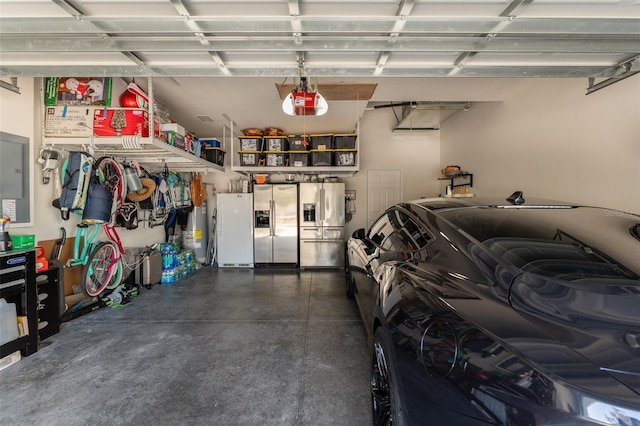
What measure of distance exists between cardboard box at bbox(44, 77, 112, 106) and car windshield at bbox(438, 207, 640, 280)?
12.9 feet

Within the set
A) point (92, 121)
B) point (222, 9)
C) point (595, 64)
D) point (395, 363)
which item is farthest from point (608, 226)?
point (92, 121)

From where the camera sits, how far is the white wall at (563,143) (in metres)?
2.32

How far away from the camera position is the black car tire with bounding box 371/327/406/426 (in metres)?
1.21

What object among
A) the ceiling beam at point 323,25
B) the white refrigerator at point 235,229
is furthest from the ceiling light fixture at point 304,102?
the white refrigerator at point 235,229

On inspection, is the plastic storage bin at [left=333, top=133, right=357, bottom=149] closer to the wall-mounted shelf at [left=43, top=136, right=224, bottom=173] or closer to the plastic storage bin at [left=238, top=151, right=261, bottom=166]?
the plastic storage bin at [left=238, top=151, right=261, bottom=166]

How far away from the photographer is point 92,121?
10.1 feet

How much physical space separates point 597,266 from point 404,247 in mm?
888

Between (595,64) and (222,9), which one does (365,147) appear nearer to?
(595,64)

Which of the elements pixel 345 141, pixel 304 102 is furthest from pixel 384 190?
pixel 304 102

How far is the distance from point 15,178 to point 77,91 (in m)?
1.17

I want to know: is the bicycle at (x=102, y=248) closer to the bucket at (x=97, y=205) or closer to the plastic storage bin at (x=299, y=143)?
the bucket at (x=97, y=205)

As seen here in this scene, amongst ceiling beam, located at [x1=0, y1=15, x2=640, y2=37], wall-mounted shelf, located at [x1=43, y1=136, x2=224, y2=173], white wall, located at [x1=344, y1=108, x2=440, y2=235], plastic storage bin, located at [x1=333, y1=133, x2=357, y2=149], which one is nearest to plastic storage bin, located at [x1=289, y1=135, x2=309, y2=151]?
plastic storage bin, located at [x1=333, y1=133, x2=357, y2=149]

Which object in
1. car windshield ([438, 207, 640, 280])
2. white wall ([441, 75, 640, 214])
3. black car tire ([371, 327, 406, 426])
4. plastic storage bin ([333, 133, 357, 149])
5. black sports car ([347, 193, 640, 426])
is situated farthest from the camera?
plastic storage bin ([333, 133, 357, 149])

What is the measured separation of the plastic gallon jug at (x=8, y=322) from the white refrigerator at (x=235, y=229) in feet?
11.7
